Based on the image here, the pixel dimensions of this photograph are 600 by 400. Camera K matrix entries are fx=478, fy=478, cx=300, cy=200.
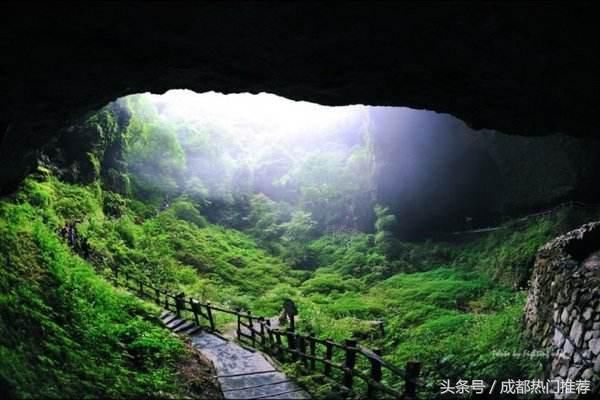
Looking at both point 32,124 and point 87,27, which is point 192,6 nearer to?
point 87,27

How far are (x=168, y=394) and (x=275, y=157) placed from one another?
30727 mm

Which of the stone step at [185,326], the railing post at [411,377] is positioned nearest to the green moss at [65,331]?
the stone step at [185,326]

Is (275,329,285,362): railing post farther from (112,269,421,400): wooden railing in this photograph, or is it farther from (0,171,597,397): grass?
(0,171,597,397): grass

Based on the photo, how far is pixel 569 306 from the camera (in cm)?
851

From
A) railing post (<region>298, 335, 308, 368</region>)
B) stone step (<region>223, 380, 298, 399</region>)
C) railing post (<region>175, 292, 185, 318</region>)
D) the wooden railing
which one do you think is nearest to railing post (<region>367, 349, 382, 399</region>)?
the wooden railing

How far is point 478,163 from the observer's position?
2252cm

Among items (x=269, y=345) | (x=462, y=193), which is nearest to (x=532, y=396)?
(x=269, y=345)

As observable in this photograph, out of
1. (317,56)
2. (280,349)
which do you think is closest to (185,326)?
(280,349)

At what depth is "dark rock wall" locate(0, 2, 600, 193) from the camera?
536 cm

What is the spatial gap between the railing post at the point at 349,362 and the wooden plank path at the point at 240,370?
32.4 inches

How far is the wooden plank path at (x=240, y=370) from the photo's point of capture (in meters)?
9.37

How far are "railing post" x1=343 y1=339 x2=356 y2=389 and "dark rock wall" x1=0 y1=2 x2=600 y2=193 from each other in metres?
4.54

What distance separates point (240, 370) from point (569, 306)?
275 inches

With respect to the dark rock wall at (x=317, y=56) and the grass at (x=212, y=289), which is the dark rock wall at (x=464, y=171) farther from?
the dark rock wall at (x=317, y=56)
